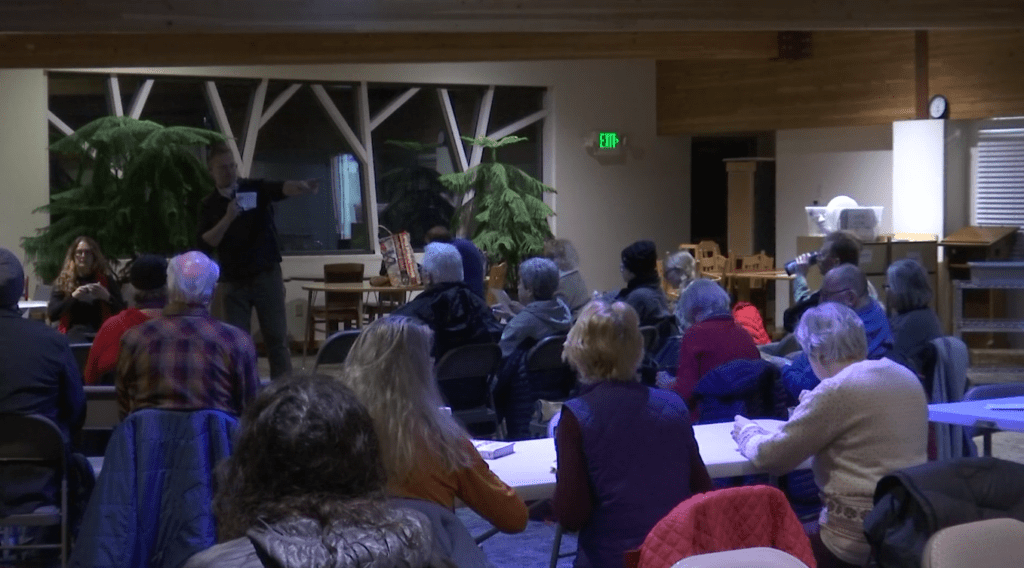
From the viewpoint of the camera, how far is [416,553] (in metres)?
1.75

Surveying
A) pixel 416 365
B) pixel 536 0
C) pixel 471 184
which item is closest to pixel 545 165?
pixel 471 184

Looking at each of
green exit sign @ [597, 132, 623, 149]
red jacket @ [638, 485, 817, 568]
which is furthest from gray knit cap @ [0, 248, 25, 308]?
green exit sign @ [597, 132, 623, 149]

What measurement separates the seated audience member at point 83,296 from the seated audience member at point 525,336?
104 inches

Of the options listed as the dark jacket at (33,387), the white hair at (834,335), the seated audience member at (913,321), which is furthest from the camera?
the seated audience member at (913,321)

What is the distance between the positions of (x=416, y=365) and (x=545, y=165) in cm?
1173

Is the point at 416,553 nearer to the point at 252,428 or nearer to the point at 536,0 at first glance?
the point at 252,428

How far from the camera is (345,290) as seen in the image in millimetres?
11125

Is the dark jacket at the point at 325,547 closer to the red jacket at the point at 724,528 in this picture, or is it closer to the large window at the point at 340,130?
the red jacket at the point at 724,528

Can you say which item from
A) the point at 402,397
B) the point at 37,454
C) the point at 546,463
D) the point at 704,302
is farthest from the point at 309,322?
the point at 402,397

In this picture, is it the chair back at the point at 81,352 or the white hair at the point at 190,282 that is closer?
the white hair at the point at 190,282

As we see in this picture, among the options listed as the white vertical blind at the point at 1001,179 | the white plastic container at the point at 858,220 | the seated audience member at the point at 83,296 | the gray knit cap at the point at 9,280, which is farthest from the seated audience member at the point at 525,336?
the white vertical blind at the point at 1001,179

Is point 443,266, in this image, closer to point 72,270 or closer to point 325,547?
point 72,270

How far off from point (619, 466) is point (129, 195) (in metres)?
7.82

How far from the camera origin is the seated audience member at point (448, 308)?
19.6 ft
